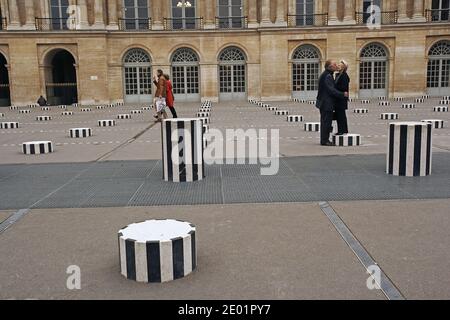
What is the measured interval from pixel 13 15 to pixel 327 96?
102 feet

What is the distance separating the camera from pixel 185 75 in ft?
125

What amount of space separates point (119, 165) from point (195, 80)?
96.7 feet

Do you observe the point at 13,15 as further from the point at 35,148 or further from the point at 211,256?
the point at 211,256

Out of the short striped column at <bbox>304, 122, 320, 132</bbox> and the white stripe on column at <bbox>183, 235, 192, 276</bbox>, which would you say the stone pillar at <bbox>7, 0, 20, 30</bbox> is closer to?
the short striped column at <bbox>304, 122, 320, 132</bbox>

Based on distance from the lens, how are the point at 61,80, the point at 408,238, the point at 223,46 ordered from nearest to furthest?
the point at 408,238 < the point at 223,46 < the point at 61,80

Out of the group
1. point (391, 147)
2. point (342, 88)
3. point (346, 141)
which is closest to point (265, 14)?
point (342, 88)

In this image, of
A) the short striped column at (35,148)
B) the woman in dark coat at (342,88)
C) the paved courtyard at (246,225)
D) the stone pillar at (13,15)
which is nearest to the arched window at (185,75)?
the stone pillar at (13,15)

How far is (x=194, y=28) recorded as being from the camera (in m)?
38.5

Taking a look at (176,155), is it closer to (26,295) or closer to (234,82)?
(26,295)

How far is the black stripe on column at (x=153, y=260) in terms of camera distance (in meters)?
3.85

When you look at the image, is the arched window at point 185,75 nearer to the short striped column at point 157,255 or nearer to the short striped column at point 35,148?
the short striped column at point 35,148

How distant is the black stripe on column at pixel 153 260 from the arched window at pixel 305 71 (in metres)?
34.7
